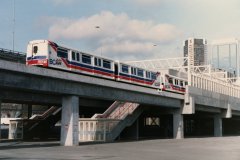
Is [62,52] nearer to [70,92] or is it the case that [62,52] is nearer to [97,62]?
[70,92]

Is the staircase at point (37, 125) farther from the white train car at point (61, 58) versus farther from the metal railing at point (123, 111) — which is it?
the white train car at point (61, 58)

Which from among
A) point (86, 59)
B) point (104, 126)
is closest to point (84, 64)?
point (86, 59)

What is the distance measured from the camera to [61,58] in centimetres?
3972

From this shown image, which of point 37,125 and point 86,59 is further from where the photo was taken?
point 37,125

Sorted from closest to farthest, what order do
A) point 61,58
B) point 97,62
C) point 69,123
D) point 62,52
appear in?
point 61,58
point 62,52
point 69,123
point 97,62

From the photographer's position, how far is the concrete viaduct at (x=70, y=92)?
115 feet

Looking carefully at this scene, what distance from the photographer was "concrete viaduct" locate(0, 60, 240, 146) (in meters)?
35.0

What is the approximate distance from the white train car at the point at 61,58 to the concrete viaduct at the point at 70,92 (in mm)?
841

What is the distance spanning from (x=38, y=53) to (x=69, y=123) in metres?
7.80

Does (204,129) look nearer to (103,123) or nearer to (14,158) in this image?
(103,123)

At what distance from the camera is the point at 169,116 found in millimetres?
81500

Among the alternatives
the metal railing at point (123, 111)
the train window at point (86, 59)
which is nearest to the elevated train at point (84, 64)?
the train window at point (86, 59)

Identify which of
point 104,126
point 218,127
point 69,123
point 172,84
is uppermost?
point 172,84

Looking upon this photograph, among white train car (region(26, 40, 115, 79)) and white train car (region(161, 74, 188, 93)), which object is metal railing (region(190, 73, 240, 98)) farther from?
white train car (region(26, 40, 115, 79))
